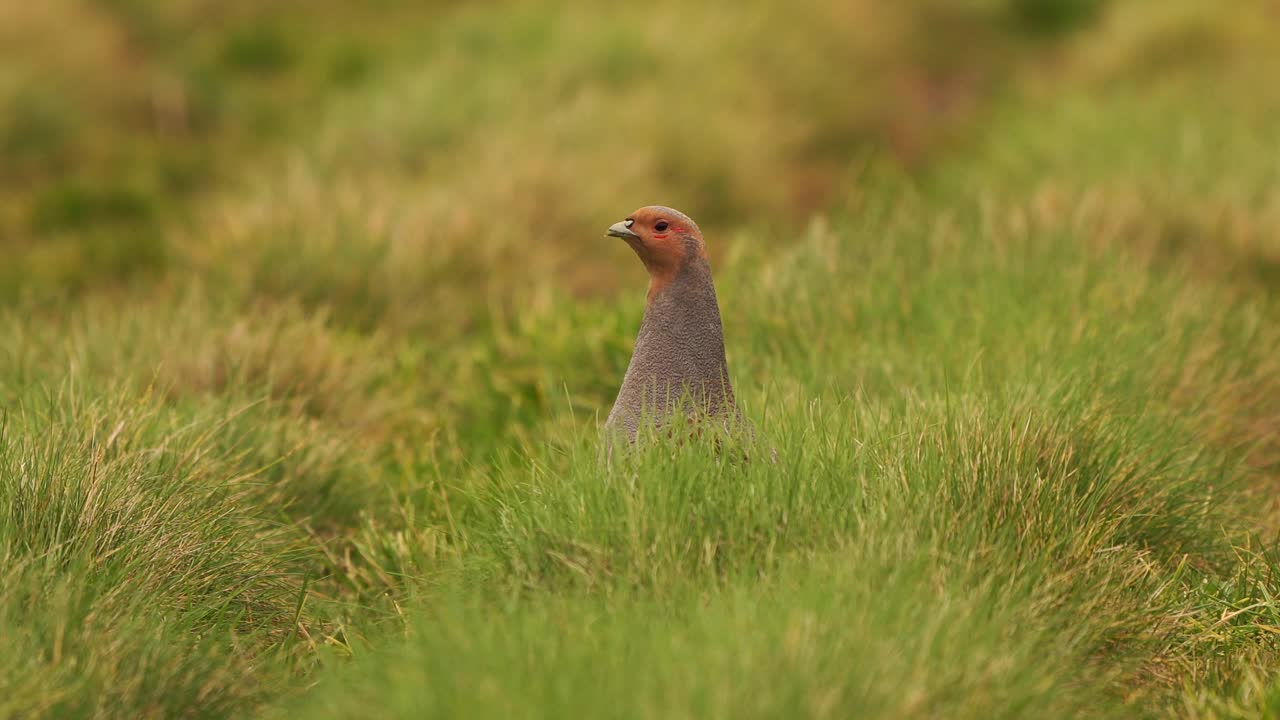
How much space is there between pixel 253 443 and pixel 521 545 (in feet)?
4.27

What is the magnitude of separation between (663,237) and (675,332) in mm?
221

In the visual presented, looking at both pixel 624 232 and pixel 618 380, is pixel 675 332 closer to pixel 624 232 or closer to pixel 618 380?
pixel 624 232

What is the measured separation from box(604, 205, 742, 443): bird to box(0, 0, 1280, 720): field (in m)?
0.16

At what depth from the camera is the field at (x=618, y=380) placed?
7.63ft

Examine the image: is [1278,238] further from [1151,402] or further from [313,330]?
[313,330]

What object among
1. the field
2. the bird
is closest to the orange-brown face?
the bird

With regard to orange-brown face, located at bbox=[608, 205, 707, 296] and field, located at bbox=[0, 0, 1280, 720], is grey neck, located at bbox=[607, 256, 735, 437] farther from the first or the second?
field, located at bbox=[0, 0, 1280, 720]

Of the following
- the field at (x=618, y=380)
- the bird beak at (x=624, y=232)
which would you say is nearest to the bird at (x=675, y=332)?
the bird beak at (x=624, y=232)

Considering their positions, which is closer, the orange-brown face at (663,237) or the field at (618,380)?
the field at (618,380)

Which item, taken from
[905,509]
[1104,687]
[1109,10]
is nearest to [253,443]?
[905,509]

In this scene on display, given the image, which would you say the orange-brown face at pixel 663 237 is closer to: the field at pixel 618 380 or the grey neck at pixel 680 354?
the grey neck at pixel 680 354

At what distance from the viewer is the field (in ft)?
7.63

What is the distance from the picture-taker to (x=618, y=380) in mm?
4461

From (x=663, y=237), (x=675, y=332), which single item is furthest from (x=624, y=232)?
(x=675, y=332)
